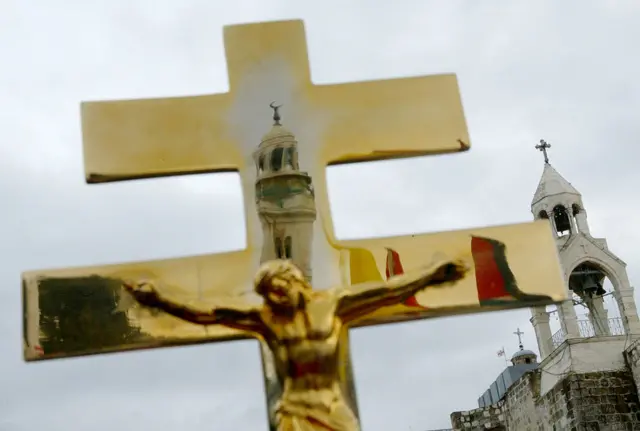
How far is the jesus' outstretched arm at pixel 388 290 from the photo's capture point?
10.8ft

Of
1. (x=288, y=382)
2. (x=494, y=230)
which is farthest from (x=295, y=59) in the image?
(x=288, y=382)

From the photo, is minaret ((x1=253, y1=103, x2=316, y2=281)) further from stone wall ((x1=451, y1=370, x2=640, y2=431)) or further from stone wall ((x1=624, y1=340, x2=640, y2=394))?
stone wall ((x1=624, y1=340, x2=640, y2=394))

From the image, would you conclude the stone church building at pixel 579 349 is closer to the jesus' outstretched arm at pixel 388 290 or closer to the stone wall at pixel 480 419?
the stone wall at pixel 480 419

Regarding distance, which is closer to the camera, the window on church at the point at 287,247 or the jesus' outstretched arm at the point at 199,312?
the jesus' outstretched arm at the point at 199,312

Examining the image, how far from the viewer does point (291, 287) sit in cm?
312

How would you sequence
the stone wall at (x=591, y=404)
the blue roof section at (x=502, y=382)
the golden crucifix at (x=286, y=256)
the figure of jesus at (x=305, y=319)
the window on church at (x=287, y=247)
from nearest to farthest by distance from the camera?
the figure of jesus at (x=305, y=319)
the golden crucifix at (x=286, y=256)
the window on church at (x=287, y=247)
the stone wall at (x=591, y=404)
the blue roof section at (x=502, y=382)

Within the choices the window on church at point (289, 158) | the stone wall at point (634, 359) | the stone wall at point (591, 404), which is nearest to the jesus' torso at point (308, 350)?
the window on church at point (289, 158)

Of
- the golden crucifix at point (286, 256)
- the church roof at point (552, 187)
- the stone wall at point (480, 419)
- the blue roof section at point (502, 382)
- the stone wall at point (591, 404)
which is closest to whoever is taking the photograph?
the golden crucifix at point (286, 256)

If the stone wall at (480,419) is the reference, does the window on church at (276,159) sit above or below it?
below

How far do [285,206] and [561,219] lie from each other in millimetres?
10927

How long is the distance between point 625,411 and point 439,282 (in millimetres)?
9182

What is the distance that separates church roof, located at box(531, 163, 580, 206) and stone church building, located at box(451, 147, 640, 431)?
2 cm

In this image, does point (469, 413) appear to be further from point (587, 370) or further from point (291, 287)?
point (291, 287)

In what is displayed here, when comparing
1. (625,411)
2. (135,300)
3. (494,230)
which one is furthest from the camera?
(625,411)
